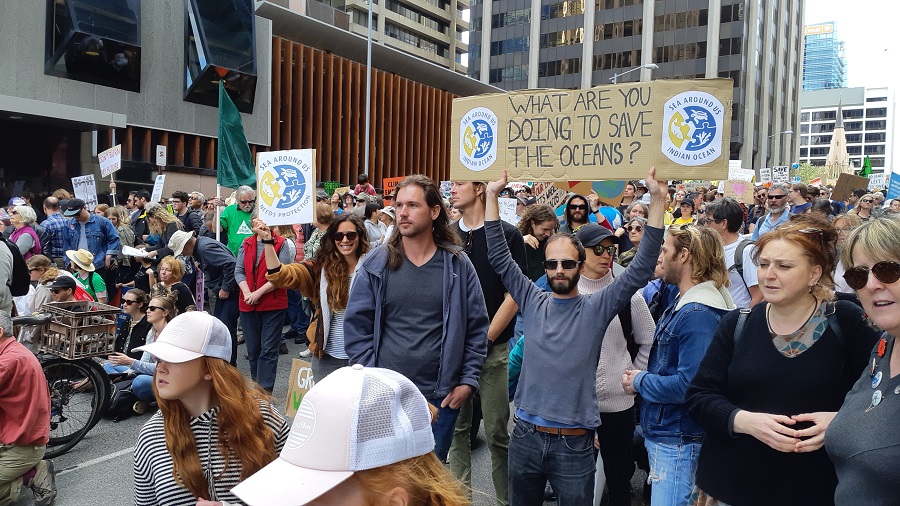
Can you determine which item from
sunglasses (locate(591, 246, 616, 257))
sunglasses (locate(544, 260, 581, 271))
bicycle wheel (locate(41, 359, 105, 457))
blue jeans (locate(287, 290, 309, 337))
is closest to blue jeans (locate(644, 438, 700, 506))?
sunglasses (locate(544, 260, 581, 271))

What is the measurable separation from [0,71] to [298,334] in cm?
1558

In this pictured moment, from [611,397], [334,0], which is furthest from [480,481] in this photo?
[334,0]

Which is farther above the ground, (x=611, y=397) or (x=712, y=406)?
(x=712, y=406)

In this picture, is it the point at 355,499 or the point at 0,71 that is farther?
the point at 0,71

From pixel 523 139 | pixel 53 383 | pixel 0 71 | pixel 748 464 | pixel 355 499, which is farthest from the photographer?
pixel 0 71

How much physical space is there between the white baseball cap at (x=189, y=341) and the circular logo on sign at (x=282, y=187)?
3345 millimetres

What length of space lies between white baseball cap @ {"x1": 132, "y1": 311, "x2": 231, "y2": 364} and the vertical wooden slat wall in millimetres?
26698

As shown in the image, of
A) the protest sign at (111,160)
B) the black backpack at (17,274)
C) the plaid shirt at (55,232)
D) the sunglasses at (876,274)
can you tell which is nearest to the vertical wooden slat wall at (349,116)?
the protest sign at (111,160)

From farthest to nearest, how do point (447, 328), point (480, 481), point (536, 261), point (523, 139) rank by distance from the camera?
point (536, 261), point (480, 481), point (523, 139), point (447, 328)

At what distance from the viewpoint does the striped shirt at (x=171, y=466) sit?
268cm

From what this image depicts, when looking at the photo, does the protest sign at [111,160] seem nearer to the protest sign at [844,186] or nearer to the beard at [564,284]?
the beard at [564,284]

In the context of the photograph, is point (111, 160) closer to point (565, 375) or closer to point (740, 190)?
point (565, 375)

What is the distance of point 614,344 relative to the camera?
12.1ft

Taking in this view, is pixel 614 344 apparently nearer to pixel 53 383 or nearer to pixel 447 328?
pixel 447 328
